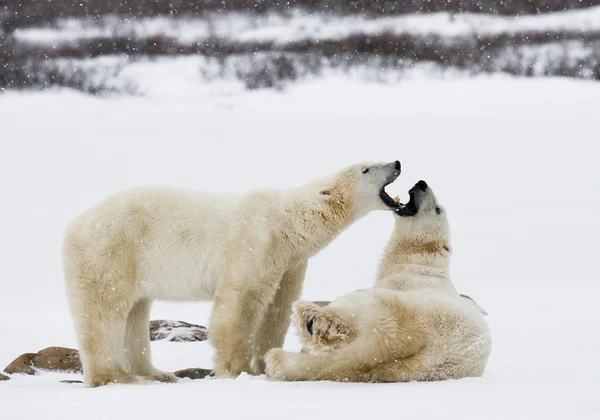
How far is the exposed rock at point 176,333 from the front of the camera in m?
6.82

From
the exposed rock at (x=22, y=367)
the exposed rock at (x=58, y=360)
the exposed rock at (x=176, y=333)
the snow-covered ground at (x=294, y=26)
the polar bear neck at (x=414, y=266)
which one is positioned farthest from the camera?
the snow-covered ground at (x=294, y=26)

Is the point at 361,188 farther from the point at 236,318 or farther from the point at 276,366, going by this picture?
the point at 276,366

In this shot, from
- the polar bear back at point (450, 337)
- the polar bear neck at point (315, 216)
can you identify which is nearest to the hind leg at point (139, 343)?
the polar bear neck at point (315, 216)

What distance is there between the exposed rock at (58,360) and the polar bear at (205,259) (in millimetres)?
832

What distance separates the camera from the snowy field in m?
3.34

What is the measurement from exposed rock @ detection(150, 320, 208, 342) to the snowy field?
0.20 meters

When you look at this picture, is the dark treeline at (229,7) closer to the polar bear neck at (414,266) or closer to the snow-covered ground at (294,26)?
the snow-covered ground at (294,26)

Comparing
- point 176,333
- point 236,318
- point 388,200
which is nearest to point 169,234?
point 236,318

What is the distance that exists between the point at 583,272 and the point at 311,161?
858cm

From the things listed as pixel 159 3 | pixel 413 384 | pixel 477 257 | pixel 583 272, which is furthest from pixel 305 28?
pixel 413 384

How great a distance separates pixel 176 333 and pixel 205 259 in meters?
2.01

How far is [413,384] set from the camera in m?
3.78

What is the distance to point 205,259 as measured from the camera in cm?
500

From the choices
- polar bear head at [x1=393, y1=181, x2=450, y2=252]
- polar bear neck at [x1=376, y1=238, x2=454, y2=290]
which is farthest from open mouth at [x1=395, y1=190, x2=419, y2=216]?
polar bear neck at [x1=376, y1=238, x2=454, y2=290]
